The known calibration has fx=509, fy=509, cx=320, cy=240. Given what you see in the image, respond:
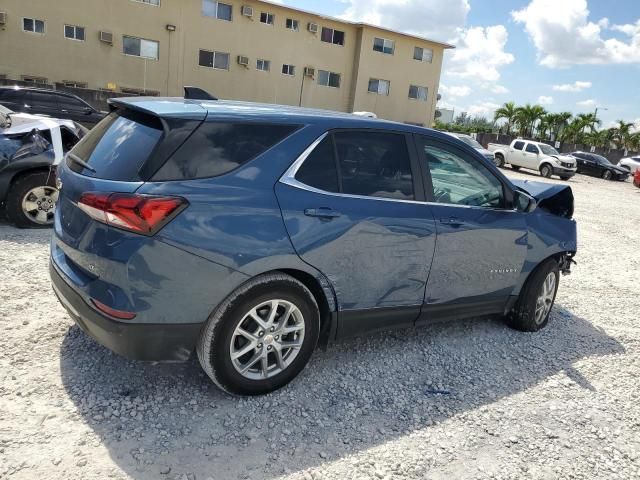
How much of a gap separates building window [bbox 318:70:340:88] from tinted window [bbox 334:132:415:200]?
30.8m

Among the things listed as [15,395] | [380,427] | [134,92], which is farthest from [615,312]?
[134,92]

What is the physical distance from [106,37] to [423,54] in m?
20.9

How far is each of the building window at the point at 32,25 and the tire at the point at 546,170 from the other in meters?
25.7

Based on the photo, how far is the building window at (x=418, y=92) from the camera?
118 ft

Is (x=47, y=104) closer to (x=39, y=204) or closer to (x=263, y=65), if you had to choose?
(x=39, y=204)

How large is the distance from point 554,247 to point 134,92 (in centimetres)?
2643

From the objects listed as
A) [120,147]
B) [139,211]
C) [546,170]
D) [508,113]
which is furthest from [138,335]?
[508,113]

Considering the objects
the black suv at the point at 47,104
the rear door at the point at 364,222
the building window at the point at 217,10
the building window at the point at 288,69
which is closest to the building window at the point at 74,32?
the building window at the point at 217,10

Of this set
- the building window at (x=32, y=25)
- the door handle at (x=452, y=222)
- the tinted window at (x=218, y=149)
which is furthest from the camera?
the building window at (x=32, y=25)

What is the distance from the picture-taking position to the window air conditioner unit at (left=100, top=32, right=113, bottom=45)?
25.5 metres

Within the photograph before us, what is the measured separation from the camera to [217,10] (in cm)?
2811

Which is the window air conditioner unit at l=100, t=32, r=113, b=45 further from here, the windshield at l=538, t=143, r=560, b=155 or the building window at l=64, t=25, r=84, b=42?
the windshield at l=538, t=143, r=560, b=155

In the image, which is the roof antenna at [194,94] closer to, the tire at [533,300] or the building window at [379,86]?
the tire at [533,300]

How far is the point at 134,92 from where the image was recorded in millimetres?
26781
